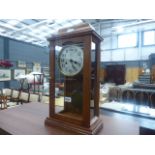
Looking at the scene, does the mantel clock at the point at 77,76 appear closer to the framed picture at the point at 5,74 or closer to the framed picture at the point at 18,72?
the framed picture at the point at 5,74

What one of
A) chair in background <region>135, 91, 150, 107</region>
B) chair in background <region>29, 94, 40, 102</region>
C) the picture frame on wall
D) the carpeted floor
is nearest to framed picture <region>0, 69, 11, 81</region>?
the picture frame on wall

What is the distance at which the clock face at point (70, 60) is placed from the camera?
2.76 ft

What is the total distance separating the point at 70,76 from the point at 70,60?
0.10 m

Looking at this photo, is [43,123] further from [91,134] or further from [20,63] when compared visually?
[20,63]

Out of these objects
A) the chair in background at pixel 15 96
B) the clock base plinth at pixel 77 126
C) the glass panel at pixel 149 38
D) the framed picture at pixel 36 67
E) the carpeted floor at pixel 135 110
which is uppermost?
the glass panel at pixel 149 38

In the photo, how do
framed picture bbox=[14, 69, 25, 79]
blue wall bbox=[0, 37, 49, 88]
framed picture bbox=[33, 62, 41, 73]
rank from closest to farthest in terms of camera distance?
blue wall bbox=[0, 37, 49, 88]
framed picture bbox=[14, 69, 25, 79]
framed picture bbox=[33, 62, 41, 73]

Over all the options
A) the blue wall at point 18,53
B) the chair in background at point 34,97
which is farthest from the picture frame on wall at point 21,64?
the chair in background at point 34,97

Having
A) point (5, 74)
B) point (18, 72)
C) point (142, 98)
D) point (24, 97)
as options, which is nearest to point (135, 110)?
point (142, 98)

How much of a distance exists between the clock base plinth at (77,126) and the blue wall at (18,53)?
528cm

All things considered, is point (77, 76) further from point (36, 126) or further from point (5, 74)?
point (5, 74)

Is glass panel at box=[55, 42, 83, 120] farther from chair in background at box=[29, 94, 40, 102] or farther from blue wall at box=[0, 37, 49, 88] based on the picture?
blue wall at box=[0, 37, 49, 88]

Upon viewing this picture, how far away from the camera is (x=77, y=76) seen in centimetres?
88

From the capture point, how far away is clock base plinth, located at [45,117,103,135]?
2.55 feet
